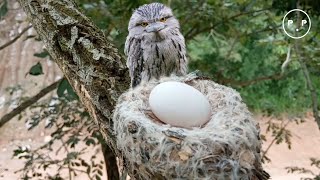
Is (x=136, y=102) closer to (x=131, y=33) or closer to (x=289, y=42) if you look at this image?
(x=131, y=33)

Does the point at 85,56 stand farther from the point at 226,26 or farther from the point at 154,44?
the point at 226,26

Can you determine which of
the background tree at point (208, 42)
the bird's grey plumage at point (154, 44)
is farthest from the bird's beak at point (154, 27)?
the background tree at point (208, 42)

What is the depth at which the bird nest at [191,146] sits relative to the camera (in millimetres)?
1056

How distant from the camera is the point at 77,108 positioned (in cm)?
313

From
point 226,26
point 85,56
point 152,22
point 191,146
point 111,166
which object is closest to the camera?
point 191,146

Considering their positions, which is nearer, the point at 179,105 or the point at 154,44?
the point at 179,105

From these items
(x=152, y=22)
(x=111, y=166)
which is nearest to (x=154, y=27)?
(x=152, y=22)

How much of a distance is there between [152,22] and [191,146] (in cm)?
77

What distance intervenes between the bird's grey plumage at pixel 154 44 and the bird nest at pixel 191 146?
0.53m

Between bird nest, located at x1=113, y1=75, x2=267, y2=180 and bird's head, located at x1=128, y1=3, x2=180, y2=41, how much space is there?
1.73 feet

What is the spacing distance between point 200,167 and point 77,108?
2148 mm

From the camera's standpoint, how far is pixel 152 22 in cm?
179

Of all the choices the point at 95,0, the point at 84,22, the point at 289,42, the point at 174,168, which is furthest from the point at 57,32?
the point at 289,42

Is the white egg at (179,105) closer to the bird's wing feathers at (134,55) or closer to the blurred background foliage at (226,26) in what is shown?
the bird's wing feathers at (134,55)
